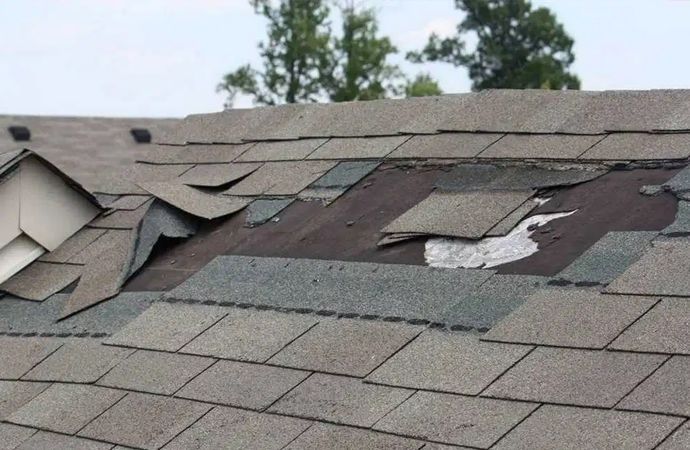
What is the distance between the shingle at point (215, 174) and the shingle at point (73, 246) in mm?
667

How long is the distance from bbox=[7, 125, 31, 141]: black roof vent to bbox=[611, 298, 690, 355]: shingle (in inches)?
747

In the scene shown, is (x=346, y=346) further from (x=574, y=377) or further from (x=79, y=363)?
(x=79, y=363)

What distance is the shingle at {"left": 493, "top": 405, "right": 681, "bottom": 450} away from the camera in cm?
395

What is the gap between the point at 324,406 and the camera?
493 cm

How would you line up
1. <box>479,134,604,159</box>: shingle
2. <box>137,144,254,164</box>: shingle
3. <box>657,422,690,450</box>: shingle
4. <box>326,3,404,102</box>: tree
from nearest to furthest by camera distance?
1. <box>657,422,690,450</box>: shingle
2. <box>479,134,604,159</box>: shingle
3. <box>137,144,254,164</box>: shingle
4. <box>326,3,404,102</box>: tree

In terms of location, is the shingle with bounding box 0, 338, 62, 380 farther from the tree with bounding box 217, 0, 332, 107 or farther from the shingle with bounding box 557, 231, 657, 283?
the tree with bounding box 217, 0, 332, 107

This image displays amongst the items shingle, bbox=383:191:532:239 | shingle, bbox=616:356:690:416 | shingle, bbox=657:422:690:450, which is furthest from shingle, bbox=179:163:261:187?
shingle, bbox=657:422:690:450

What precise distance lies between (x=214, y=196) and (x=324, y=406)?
305cm

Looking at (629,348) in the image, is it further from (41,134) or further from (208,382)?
(41,134)

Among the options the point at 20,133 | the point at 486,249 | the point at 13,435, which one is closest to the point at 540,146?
the point at 486,249

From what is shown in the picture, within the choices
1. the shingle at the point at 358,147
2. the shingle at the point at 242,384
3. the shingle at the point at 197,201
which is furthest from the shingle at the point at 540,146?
the shingle at the point at 242,384

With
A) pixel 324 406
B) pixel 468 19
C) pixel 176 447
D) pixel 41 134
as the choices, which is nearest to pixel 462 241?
pixel 324 406

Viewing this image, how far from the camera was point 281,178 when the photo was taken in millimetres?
7730

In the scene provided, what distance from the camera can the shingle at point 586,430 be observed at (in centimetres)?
395
